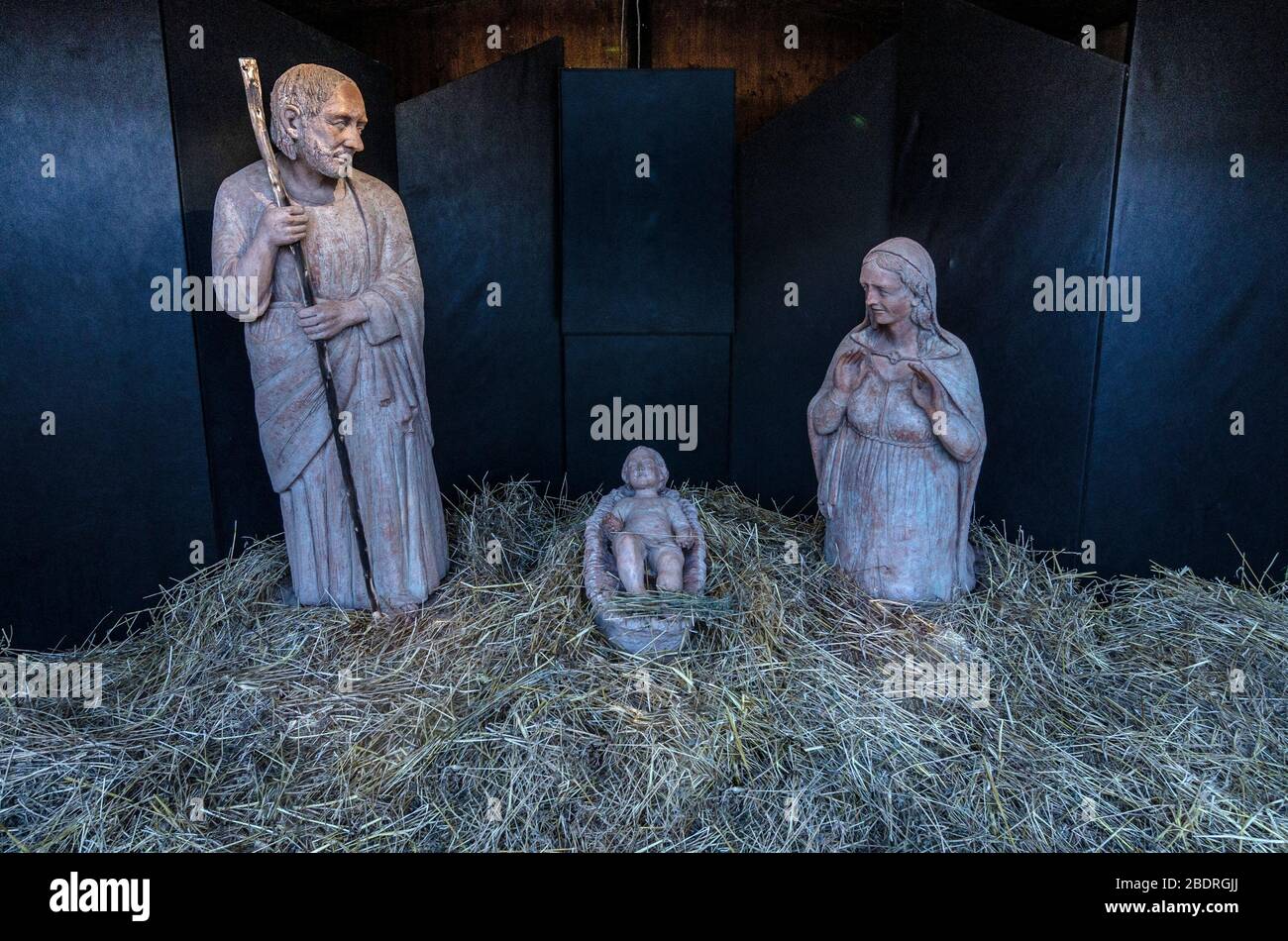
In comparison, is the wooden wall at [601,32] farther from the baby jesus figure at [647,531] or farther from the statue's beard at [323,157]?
the baby jesus figure at [647,531]

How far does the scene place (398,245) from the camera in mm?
3666

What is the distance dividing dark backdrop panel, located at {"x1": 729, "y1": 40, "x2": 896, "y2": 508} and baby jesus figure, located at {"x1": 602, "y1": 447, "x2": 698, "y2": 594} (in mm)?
1621

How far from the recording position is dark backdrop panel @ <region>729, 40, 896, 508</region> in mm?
5059

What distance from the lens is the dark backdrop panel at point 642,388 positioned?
529 cm

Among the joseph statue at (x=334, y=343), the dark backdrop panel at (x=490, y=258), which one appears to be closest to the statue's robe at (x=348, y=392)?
the joseph statue at (x=334, y=343)

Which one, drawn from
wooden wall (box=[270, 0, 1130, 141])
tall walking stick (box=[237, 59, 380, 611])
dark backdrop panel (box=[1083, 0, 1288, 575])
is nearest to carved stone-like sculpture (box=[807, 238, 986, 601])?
dark backdrop panel (box=[1083, 0, 1288, 575])

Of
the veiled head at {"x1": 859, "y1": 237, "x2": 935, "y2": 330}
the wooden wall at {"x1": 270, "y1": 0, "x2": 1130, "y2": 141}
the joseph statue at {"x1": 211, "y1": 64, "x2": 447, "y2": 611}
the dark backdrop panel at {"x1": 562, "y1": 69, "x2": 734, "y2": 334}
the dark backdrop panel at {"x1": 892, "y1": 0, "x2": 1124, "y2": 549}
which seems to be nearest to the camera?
the joseph statue at {"x1": 211, "y1": 64, "x2": 447, "y2": 611}

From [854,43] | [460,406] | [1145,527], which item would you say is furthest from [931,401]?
[854,43]

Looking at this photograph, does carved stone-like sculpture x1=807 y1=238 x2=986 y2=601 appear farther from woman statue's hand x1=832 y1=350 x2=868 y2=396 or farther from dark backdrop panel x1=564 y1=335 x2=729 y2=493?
dark backdrop panel x1=564 y1=335 x2=729 y2=493

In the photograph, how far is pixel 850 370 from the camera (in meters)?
3.87

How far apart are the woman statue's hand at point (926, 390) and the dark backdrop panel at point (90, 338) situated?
9.79 feet

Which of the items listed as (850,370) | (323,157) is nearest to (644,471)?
(850,370)

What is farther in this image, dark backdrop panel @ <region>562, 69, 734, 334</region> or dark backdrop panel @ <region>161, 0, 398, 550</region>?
dark backdrop panel @ <region>562, 69, 734, 334</region>

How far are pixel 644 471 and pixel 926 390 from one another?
1.18 meters
